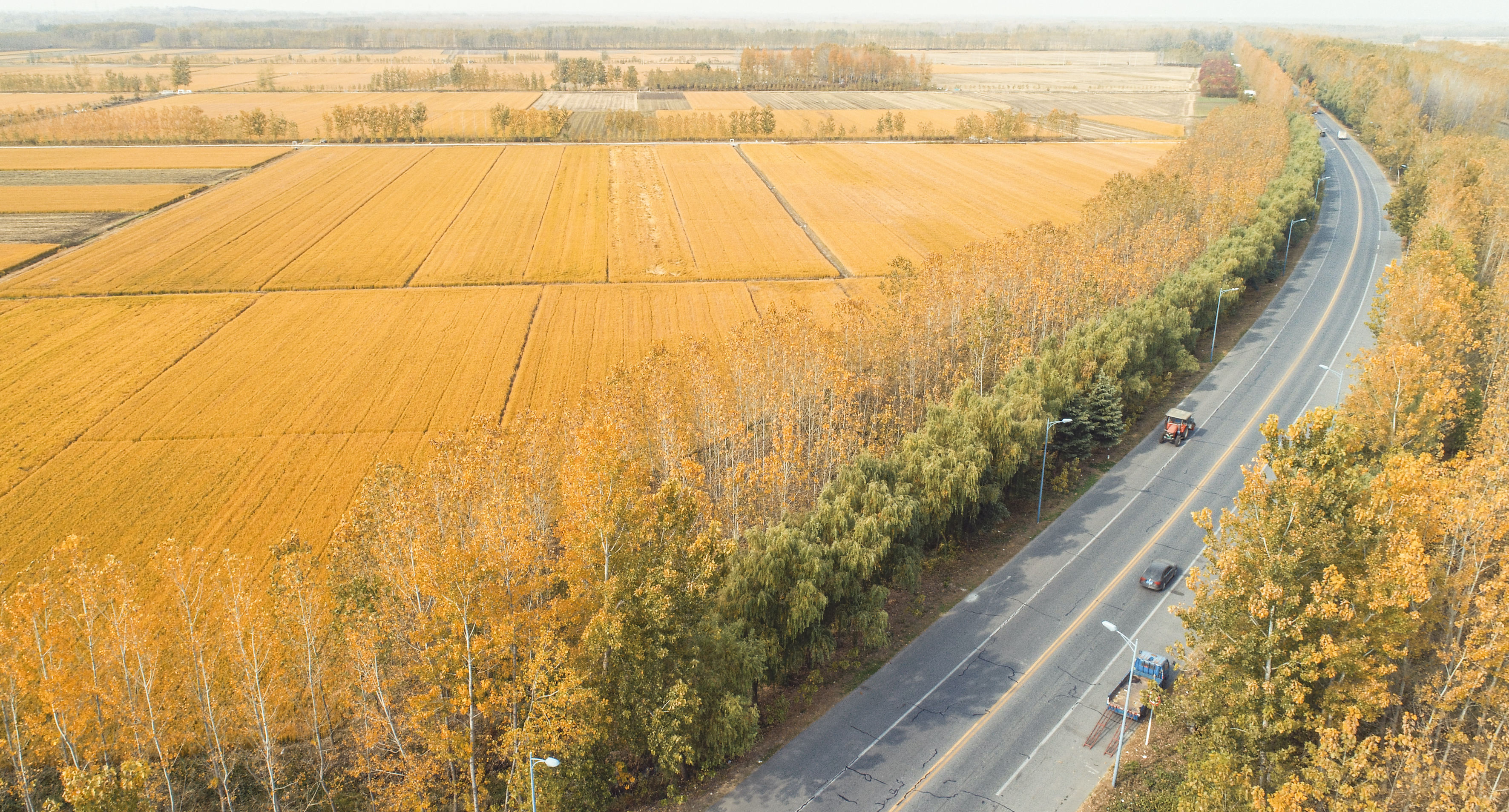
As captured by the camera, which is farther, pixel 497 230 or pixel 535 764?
pixel 497 230

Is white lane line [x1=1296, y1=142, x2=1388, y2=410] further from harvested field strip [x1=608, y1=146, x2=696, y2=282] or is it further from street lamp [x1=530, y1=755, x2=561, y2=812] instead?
harvested field strip [x1=608, y1=146, x2=696, y2=282]

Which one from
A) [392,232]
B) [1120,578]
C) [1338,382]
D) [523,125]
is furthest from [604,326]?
[523,125]

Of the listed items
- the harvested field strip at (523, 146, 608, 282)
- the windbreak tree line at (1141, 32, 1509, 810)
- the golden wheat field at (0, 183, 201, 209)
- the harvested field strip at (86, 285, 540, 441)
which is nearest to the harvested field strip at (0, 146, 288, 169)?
the golden wheat field at (0, 183, 201, 209)

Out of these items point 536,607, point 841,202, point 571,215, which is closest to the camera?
point 536,607

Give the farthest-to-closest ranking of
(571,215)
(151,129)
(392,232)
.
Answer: (151,129) < (571,215) < (392,232)

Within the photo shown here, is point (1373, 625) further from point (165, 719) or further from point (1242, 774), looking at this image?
point (165, 719)

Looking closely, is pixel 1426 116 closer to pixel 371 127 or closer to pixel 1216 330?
pixel 1216 330
